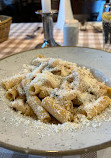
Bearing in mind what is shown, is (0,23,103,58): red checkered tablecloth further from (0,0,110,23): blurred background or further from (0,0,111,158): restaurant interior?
(0,0,110,23): blurred background

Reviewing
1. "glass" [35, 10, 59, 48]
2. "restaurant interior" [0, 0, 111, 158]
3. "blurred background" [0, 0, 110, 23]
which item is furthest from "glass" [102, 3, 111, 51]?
"blurred background" [0, 0, 110, 23]

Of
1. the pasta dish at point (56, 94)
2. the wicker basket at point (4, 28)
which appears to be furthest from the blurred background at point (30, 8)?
the pasta dish at point (56, 94)

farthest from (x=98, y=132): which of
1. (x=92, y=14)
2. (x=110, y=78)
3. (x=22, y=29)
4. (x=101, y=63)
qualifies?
(x=92, y=14)

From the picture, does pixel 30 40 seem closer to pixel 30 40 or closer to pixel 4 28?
pixel 30 40

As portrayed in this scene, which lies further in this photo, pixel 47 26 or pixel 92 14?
pixel 92 14

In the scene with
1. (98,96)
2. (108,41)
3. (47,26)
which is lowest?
(98,96)

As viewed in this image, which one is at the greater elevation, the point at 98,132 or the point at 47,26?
the point at 47,26

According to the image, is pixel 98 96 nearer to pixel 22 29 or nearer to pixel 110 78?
pixel 110 78

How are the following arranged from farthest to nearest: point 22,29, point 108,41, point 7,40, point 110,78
→ 1. point 22,29
2. point 7,40
3. point 108,41
4. point 110,78
